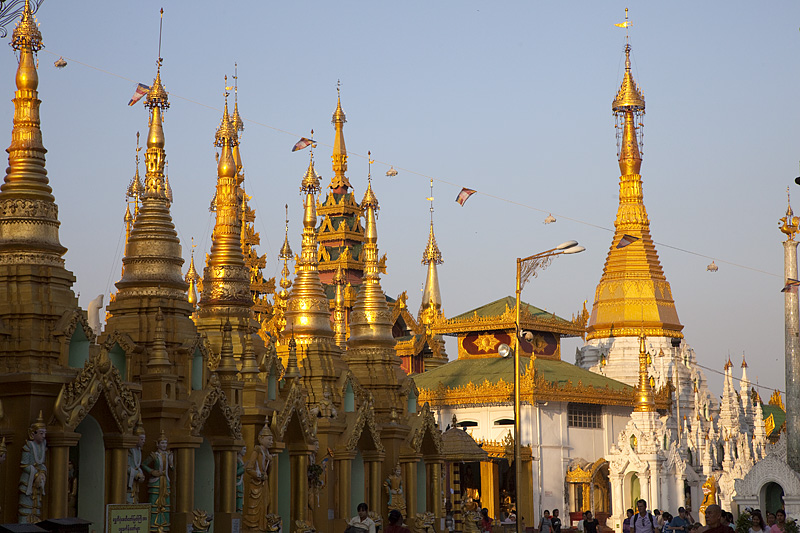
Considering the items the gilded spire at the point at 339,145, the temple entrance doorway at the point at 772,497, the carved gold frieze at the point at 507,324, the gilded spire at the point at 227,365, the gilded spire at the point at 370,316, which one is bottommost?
the temple entrance doorway at the point at 772,497

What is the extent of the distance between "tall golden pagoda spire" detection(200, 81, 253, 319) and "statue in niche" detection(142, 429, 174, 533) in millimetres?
7363

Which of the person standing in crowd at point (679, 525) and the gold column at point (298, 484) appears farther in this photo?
the person standing in crowd at point (679, 525)

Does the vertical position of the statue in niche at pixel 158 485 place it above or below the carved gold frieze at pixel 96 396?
below

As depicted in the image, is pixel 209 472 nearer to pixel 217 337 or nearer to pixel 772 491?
pixel 217 337

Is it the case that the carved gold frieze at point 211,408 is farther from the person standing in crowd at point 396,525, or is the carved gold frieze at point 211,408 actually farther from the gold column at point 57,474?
the person standing in crowd at point 396,525

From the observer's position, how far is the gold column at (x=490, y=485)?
5175 cm

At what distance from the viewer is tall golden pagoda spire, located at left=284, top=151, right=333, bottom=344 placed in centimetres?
3575

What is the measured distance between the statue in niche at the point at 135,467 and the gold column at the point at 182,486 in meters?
1.33

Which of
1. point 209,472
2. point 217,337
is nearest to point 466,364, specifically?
point 217,337

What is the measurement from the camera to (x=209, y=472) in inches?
1030

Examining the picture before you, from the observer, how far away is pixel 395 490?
34938mm

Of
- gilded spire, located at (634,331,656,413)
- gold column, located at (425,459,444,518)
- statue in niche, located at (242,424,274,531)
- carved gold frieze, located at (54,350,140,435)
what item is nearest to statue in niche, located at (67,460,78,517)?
carved gold frieze, located at (54,350,140,435)

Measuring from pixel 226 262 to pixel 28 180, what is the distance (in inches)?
352

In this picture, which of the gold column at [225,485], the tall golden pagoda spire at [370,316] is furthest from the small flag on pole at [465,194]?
the gold column at [225,485]
